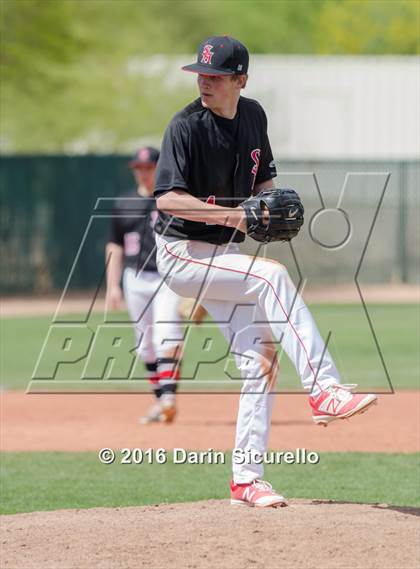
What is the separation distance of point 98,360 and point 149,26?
2441 centimetres

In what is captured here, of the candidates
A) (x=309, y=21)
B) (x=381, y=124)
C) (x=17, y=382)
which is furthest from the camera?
(x=309, y=21)

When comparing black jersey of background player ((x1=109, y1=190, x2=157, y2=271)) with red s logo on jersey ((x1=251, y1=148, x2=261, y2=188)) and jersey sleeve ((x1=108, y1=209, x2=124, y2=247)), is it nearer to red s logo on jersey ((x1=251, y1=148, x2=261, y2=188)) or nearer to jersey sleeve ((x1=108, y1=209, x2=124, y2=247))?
jersey sleeve ((x1=108, y1=209, x2=124, y2=247))

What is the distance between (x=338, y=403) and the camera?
6195 mm

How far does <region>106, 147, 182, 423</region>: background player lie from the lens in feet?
35.4

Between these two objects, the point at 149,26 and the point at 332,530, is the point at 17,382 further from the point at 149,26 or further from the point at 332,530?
the point at 149,26

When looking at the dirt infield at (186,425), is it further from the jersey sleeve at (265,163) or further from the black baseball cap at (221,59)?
the black baseball cap at (221,59)

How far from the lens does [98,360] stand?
15836 millimetres

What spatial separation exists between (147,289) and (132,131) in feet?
72.8

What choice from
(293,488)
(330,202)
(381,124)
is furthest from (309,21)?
(293,488)

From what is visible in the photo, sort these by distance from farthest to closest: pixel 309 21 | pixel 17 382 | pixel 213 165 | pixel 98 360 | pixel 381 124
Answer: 1. pixel 309 21
2. pixel 381 124
3. pixel 98 360
4. pixel 17 382
5. pixel 213 165

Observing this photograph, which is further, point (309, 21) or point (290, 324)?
point (309, 21)

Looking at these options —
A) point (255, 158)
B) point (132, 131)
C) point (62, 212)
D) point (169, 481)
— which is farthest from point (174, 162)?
point (132, 131)

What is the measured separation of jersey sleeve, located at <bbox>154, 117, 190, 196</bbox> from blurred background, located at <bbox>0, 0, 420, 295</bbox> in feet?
50.7

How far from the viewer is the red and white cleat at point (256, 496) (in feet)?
22.0
